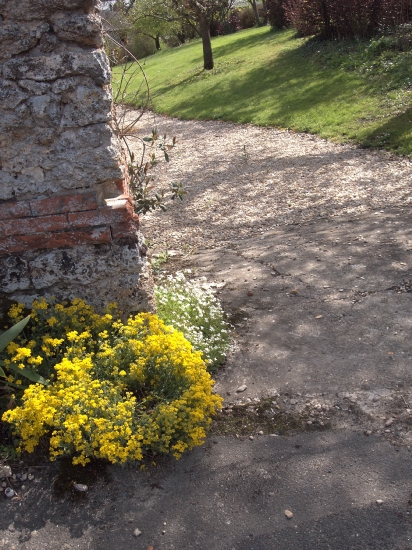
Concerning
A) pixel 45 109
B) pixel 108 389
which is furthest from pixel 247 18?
pixel 108 389

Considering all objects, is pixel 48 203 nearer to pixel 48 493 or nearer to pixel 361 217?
pixel 48 493

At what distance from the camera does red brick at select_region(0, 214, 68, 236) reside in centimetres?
336

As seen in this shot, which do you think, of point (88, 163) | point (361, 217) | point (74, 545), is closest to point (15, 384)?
point (74, 545)

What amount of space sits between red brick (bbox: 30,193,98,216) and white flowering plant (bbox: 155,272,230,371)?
1.09 meters

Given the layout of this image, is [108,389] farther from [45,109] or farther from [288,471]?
[45,109]

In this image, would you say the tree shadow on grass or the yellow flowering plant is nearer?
the yellow flowering plant

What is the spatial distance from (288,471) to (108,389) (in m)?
1.08

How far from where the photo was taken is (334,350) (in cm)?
367

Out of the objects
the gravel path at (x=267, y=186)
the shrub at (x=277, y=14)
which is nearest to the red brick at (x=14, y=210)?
the gravel path at (x=267, y=186)

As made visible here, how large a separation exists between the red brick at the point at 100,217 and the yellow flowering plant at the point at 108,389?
0.53 m

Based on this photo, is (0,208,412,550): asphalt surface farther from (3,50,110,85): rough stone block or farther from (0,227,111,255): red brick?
(3,50,110,85): rough stone block

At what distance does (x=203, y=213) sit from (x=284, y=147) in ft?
10.1

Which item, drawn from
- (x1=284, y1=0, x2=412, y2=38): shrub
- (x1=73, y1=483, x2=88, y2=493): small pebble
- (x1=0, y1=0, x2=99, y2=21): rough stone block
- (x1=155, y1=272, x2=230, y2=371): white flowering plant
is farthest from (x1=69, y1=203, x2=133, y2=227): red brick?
(x1=284, y1=0, x2=412, y2=38): shrub

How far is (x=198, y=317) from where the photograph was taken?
4094 mm
